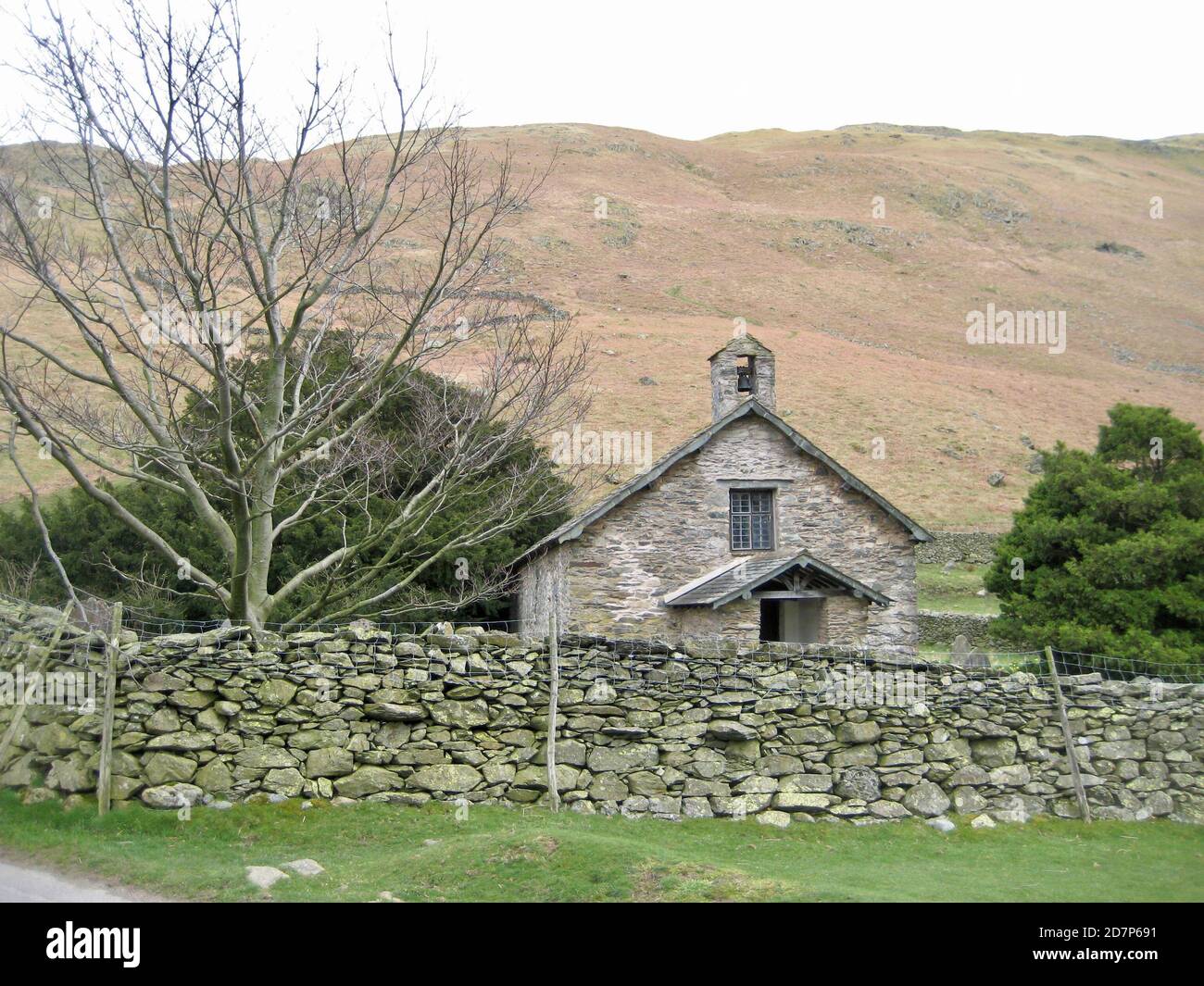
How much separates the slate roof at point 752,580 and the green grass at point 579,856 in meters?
8.21

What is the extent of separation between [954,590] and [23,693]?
100ft

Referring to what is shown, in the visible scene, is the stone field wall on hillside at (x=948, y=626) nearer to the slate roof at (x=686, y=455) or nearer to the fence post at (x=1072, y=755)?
the slate roof at (x=686, y=455)

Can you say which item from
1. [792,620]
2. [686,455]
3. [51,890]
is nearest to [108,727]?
[51,890]

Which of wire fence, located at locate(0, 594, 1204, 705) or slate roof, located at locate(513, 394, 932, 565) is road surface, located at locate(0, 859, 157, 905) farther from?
slate roof, located at locate(513, 394, 932, 565)

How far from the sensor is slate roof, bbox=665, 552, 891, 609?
20438 mm

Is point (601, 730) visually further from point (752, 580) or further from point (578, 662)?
point (752, 580)

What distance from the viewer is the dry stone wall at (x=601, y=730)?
10938 mm

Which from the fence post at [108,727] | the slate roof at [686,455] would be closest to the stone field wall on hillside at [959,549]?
the slate roof at [686,455]

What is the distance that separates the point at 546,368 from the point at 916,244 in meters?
104

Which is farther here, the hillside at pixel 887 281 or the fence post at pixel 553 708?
the hillside at pixel 887 281

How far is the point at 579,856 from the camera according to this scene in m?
9.24

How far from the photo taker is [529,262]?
291 feet

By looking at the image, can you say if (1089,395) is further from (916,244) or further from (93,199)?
(93,199)
